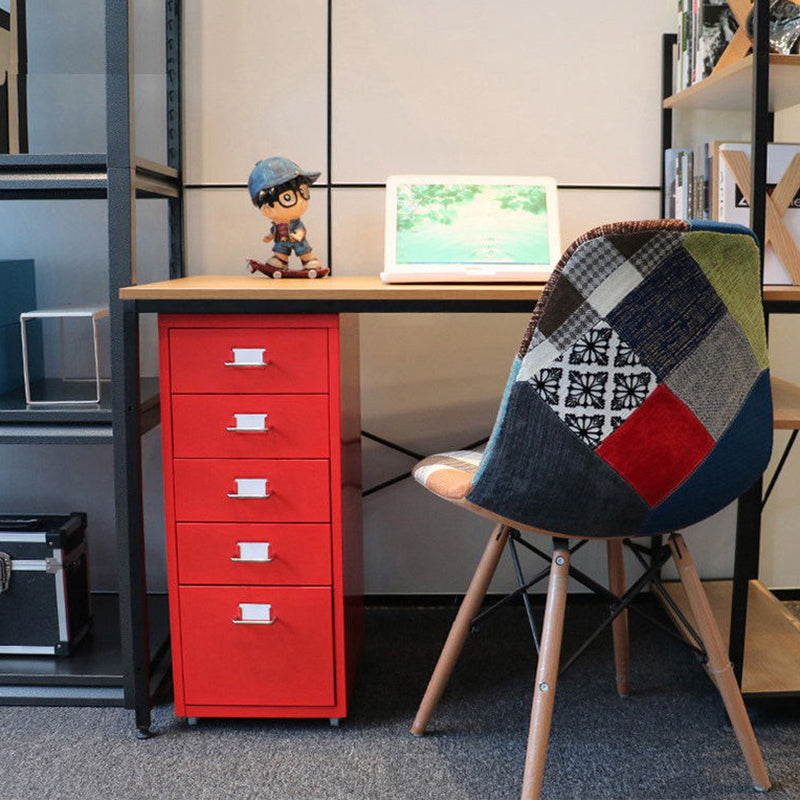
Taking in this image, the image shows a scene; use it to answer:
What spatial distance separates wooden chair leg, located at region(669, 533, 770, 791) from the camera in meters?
1.60

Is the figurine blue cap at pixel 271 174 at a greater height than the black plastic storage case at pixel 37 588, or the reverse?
the figurine blue cap at pixel 271 174

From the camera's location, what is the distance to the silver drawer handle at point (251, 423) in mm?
1768

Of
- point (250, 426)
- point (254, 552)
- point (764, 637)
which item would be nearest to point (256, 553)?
point (254, 552)

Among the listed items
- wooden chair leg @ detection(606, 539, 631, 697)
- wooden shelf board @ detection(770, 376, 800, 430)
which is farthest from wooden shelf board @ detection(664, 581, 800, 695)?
wooden shelf board @ detection(770, 376, 800, 430)

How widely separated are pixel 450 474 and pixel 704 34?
1.09 m

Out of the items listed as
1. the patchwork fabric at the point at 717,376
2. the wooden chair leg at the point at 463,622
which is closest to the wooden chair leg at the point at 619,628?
the wooden chair leg at the point at 463,622

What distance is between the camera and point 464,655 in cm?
217

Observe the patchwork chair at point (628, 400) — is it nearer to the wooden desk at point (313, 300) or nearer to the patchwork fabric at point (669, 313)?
the patchwork fabric at point (669, 313)

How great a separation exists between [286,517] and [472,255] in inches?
25.2

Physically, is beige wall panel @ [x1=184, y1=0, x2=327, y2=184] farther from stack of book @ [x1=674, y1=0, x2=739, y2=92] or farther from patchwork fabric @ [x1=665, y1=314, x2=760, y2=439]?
patchwork fabric @ [x1=665, y1=314, x2=760, y2=439]

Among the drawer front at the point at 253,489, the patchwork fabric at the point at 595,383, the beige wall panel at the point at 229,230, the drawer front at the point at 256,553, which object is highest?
the beige wall panel at the point at 229,230

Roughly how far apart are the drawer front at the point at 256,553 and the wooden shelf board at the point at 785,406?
0.84 meters

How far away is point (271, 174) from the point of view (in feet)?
6.69

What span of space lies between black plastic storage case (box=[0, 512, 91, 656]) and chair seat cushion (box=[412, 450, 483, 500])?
0.83 meters
